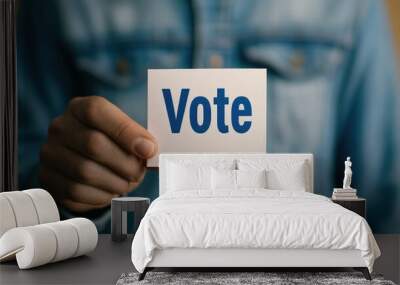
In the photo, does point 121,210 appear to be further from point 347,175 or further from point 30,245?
point 347,175

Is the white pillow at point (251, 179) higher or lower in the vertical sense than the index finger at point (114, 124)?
lower

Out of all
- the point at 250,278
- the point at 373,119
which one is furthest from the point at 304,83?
the point at 250,278

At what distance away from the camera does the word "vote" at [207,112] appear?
738cm

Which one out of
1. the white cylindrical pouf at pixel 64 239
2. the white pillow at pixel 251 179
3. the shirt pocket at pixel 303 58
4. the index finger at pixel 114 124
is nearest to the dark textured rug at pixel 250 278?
the white cylindrical pouf at pixel 64 239

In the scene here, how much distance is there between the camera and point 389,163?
24.1 ft

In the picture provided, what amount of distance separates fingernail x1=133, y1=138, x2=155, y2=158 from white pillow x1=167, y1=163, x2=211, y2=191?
617 millimetres

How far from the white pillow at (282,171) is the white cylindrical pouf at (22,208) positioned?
7.68 ft

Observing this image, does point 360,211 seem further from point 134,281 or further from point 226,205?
point 134,281

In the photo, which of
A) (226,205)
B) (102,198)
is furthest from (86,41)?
(226,205)

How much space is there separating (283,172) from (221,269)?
73.0 inches

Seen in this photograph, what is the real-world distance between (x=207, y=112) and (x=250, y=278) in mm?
2867

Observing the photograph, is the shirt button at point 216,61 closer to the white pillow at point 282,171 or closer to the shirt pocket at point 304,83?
the shirt pocket at point 304,83

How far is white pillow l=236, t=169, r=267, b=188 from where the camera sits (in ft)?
21.7

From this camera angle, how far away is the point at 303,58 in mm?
7375
